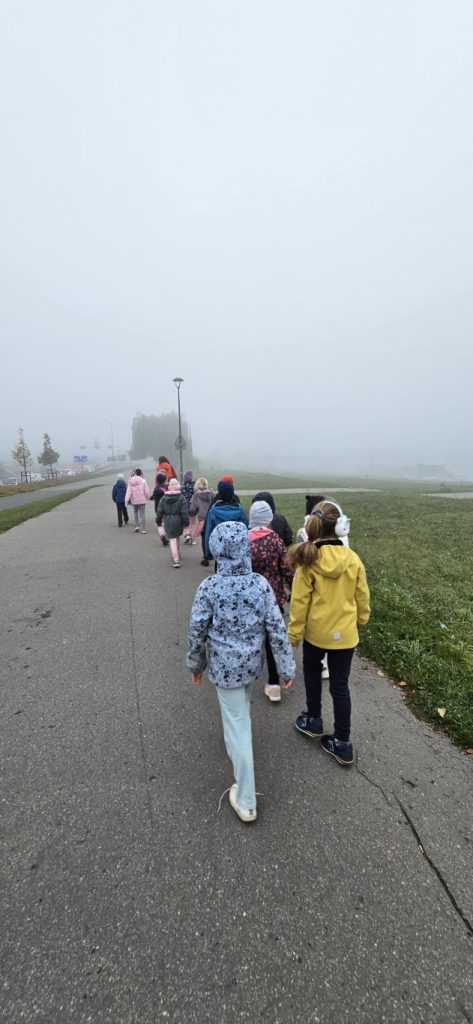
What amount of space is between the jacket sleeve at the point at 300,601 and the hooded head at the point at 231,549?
58 cm

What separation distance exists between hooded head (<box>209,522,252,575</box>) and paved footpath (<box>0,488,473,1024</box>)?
167 centimetres

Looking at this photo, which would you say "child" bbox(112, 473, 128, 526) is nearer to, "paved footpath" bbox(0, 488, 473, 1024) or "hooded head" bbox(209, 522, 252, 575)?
"paved footpath" bbox(0, 488, 473, 1024)

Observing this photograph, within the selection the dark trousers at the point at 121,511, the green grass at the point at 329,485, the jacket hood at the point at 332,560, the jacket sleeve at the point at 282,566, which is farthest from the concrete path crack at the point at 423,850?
the green grass at the point at 329,485

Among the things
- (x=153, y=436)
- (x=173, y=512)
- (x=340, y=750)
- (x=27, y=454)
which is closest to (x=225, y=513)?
(x=173, y=512)

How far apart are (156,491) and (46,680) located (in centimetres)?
637

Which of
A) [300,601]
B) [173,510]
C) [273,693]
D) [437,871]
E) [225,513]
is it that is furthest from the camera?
[173,510]

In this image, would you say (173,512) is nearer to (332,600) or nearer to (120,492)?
(120,492)

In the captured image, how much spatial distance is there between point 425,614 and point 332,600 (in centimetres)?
346

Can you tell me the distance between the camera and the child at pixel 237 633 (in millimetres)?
2629

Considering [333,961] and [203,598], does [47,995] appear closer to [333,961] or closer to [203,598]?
[333,961]

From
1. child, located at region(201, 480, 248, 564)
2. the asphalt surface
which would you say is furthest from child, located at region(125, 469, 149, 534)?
the asphalt surface

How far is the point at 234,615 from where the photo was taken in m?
2.64

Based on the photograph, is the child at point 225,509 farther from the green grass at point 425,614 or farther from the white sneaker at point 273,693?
the green grass at point 425,614

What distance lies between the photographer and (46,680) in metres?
4.28
